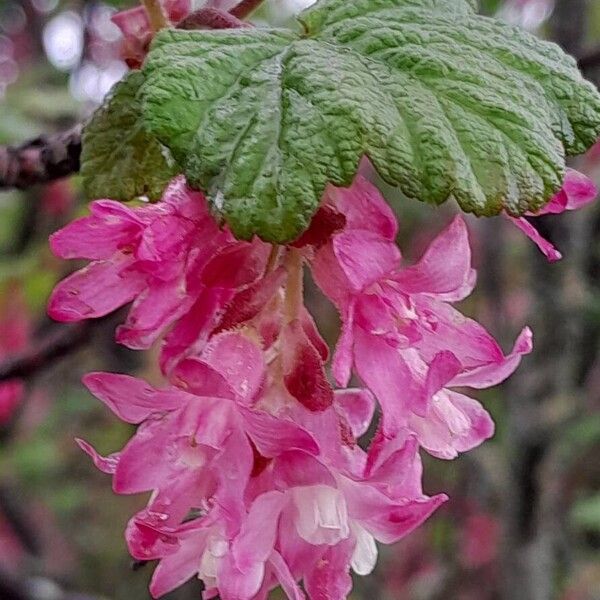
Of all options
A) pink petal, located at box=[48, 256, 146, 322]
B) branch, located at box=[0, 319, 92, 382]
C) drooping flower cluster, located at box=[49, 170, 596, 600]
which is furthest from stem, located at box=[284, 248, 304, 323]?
branch, located at box=[0, 319, 92, 382]

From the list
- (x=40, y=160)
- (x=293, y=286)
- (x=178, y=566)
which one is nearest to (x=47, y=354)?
(x=40, y=160)

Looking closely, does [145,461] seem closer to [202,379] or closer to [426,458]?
[202,379]

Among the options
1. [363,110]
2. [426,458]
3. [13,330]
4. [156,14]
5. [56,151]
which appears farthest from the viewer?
[426,458]

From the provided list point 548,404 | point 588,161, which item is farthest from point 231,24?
point 588,161

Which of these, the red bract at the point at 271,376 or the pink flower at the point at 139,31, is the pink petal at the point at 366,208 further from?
the pink flower at the point at 139,31

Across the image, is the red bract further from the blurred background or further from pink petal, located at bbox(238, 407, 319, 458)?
the blurred background

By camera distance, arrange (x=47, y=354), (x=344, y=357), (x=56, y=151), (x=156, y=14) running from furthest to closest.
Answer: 1. (x=47, y=354)
2. (x=56, y=151)
3. (x=156, y=14)
4. (x=344, y=357)
